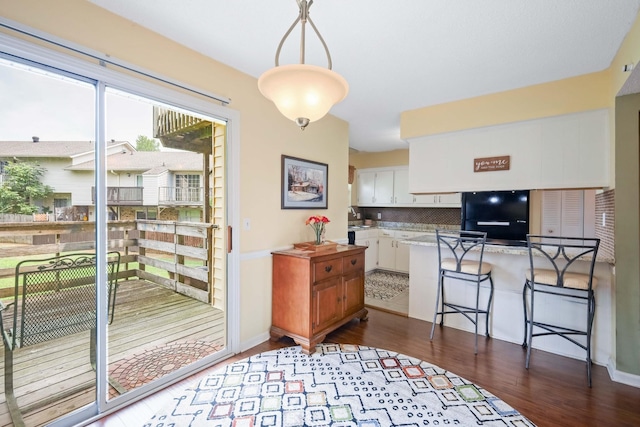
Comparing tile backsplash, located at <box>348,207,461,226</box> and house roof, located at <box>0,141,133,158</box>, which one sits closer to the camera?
house roof, located at <box>0,141,133,158</box>

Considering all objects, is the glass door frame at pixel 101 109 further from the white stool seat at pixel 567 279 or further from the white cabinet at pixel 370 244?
the white cabinet at pixel 370 244

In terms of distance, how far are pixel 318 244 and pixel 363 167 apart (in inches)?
147

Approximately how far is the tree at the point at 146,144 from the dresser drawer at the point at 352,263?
232cm

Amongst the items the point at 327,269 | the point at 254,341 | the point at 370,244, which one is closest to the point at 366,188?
the point at 370,244

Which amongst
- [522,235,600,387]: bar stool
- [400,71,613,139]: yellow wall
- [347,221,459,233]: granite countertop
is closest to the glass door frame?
[400,71,613,139]: yellow wall

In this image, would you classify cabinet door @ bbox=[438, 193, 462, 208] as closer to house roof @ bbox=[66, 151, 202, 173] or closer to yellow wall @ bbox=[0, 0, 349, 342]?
yellow wall @ bbox=[0, 0, 349, 342]

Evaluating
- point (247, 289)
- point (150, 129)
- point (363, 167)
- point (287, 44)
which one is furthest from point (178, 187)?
point (363, 167)

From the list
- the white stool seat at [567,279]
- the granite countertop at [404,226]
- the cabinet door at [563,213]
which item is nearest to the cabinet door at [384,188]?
the granite countertop at [404,226]

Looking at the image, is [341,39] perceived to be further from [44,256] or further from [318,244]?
[44,256]

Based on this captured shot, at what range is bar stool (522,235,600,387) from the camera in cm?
230

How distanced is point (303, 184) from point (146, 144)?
65.4 inches

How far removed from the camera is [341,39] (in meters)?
2.11

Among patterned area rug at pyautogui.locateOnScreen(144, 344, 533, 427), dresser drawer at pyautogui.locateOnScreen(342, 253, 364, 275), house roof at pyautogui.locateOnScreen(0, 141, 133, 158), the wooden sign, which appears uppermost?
the wooden sign

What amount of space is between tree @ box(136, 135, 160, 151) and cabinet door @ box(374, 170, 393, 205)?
437 centimetres
